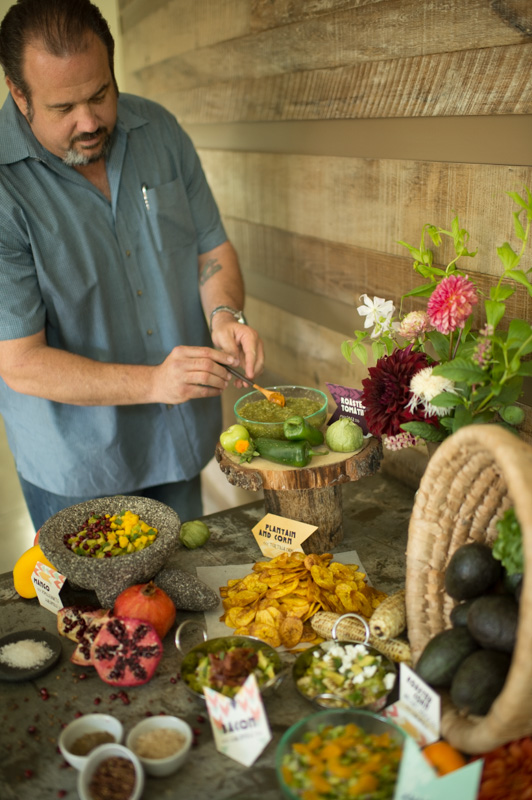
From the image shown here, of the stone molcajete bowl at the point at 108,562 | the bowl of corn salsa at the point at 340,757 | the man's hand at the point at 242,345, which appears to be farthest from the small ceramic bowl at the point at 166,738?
the man's hand at the point at 242,345

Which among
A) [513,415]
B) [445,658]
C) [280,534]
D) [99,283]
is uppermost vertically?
[99,283]

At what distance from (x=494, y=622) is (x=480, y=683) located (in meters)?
0.09

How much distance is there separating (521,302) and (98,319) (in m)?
1.10

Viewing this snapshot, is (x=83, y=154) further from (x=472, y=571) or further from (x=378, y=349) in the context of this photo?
(x=472, y=571)

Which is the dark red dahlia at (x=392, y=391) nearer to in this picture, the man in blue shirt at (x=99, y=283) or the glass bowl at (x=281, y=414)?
the glass bowl at (x=281, y=414)

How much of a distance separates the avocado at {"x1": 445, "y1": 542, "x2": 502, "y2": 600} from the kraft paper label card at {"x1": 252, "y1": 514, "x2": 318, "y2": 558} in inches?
16.8

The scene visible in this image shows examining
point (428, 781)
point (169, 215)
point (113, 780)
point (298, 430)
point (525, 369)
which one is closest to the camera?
point (428, 781)

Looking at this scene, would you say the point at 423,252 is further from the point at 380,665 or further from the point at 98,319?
the point at 98,319

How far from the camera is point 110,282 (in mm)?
1947

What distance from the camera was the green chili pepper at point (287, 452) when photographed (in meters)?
1.46

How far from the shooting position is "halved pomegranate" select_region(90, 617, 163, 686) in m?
1.17

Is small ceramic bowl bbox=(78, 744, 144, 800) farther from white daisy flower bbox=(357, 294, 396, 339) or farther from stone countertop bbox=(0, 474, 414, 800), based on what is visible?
white daisy flower bbox=(357, 294, 396, 339)

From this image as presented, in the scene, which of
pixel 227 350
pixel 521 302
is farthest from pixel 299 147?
pixel 521 302

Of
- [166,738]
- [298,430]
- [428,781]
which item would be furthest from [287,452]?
[428,781]
